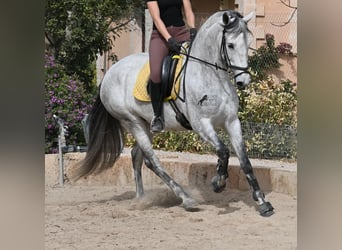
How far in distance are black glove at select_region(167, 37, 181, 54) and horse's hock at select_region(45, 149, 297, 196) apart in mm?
1883

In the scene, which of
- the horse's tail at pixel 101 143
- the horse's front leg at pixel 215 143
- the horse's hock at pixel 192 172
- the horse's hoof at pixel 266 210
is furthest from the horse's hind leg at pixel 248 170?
the horse's tail at pixel 101 143

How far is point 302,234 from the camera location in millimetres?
1088

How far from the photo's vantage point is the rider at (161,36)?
18.2 ft

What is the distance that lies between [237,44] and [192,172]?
2.46 m

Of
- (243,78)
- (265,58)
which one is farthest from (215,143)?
(265,58)

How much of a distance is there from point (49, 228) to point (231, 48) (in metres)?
2.19

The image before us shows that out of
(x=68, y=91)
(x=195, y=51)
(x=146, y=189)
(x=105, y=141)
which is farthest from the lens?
(x=68, y=91)

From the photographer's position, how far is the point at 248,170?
536cm

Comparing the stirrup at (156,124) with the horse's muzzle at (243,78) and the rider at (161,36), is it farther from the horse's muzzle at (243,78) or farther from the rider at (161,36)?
the horse's muzzle at (243,78)

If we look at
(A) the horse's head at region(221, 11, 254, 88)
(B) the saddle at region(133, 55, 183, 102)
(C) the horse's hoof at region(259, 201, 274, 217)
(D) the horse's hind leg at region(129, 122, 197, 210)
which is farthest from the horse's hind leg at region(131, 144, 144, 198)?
(A) the horse's head at region(221, 11, 254, 88)

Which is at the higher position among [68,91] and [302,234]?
[68,91]

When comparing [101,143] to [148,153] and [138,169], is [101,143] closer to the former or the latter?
[138,169]
